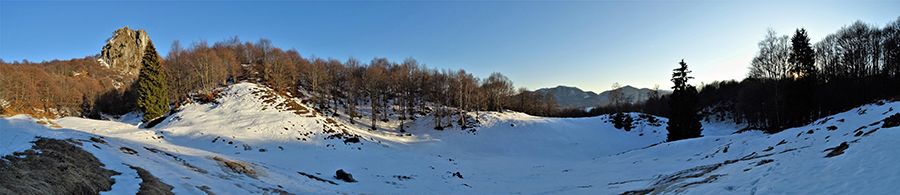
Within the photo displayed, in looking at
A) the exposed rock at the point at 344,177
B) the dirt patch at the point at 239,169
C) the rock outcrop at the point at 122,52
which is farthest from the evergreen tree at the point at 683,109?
the rock outcrop at the point at 122,52

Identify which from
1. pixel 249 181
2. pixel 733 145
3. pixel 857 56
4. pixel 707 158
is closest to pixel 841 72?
pixel 857 56

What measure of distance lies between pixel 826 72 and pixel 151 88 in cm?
7355

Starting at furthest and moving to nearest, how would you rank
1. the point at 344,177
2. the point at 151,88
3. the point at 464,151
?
the point at 151,88
the point at 464,151
the point at 344,177

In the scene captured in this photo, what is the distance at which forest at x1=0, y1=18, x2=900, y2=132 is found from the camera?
27.5 m

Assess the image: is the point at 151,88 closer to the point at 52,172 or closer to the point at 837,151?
the point at 52,172

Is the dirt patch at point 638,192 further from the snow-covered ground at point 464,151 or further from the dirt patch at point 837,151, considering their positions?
the dirt patch at point 837,151

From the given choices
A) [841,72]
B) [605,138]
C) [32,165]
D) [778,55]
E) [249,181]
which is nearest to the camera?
[32,165]

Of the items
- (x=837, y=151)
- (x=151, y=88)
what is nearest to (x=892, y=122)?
(x=837, y=151)

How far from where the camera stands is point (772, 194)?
20.9 ft

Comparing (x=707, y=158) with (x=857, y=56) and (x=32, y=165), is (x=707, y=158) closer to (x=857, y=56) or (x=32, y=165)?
(x=32, y=165)

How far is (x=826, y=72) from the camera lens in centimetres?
3300

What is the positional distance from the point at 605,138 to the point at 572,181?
1009 inches

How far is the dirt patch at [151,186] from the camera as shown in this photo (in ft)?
21.6

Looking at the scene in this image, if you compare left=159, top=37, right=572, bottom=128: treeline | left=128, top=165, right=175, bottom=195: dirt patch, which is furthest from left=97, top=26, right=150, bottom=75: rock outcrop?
left=128, top=165, right=175, bottom=195: dirt patch
